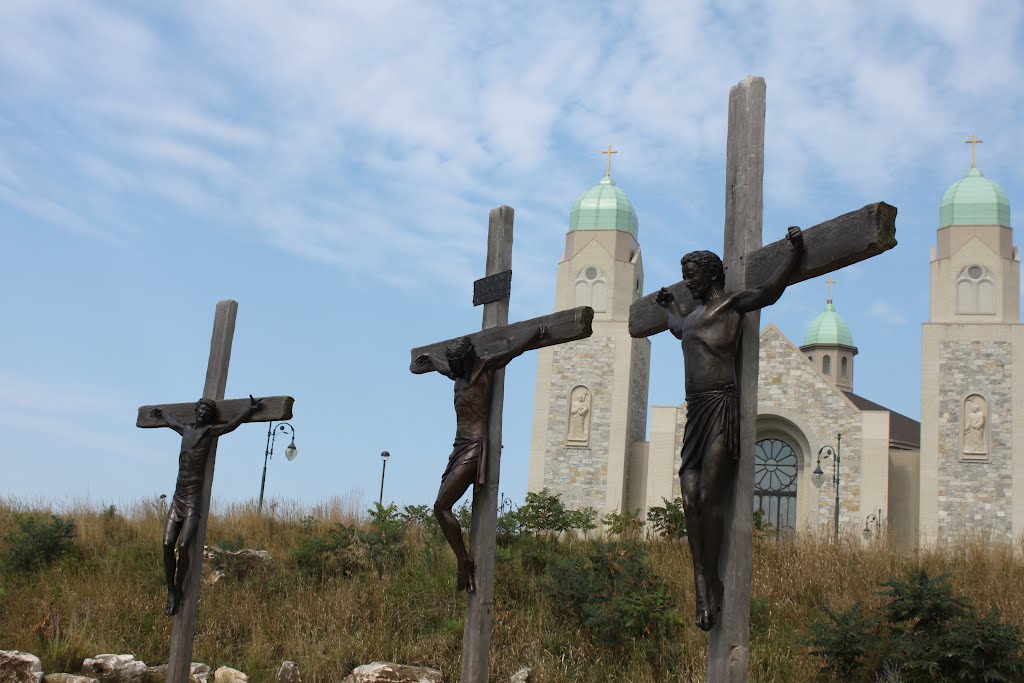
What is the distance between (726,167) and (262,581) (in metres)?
9.90

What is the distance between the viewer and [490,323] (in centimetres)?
821

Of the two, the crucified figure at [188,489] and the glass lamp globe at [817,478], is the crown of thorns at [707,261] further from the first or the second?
the glass lamp globe at [817,478]

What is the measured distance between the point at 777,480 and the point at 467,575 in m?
24.3

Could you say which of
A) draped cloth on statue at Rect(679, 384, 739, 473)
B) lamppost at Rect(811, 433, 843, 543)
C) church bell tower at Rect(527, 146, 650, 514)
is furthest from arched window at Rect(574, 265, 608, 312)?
draped cloth on statue at Rect(679, 384, 739, 473)

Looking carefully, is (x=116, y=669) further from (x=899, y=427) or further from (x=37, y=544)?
(x=899, y=427)

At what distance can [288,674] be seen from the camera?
10.7m

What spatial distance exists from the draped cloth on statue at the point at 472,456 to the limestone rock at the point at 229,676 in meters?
4.59

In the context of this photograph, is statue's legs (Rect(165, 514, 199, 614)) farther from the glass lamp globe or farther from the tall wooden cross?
the glass lamp globe

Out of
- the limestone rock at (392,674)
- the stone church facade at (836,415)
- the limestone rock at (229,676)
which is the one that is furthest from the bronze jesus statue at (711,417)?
the stone church facade at (836,415)

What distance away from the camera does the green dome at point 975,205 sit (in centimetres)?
3047

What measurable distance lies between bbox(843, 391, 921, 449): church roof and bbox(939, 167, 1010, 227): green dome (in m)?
9.59

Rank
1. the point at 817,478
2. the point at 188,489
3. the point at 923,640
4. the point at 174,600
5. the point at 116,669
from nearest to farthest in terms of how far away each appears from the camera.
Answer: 1. the point at 923,640
2. the point at 174,600
3. the point at 188,489
4. the point at 116,669
5. the point at 817,478

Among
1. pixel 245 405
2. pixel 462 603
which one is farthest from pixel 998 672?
pixel 245 405

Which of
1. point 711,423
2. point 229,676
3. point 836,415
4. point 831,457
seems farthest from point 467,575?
point 836,415
